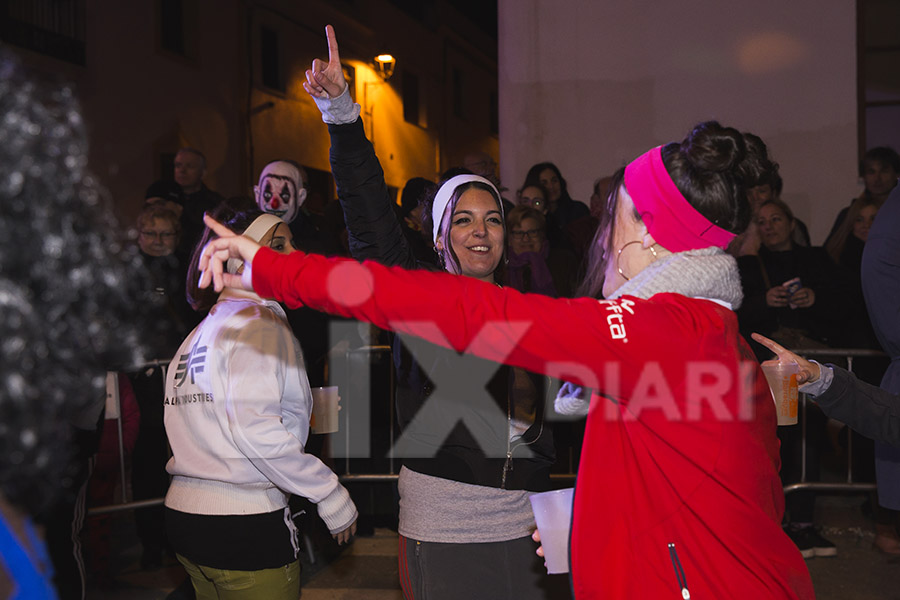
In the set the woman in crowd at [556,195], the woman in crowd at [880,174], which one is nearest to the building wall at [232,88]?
the woman in crowd at [556,195]

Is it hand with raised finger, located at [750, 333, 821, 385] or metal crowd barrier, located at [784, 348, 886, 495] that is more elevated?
hand with raised finger, located at [750, 333, 821, 385]

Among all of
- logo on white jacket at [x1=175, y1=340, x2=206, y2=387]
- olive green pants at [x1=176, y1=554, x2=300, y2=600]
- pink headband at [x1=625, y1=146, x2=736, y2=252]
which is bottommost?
olive green pants at [x1=176, y1=554, x2=300, y2=600]

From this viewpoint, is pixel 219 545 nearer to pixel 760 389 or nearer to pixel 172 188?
pixel 760 389

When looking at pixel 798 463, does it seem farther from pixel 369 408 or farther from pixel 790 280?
pixel 369 408

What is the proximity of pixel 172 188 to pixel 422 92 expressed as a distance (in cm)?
2405

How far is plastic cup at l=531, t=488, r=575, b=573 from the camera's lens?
2.13 metres

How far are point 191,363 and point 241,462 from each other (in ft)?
1.25

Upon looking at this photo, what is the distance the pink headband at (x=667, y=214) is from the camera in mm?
1916

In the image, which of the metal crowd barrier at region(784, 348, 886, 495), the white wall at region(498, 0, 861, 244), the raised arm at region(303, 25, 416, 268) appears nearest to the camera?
the raised arm at region(303, 25, 416, 268)

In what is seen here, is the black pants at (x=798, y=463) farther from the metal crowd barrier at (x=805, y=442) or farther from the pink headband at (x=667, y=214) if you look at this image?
the pink headband at (x=667, y=214)

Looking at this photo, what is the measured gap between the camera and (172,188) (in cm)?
684

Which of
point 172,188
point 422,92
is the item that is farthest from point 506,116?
point 422,92

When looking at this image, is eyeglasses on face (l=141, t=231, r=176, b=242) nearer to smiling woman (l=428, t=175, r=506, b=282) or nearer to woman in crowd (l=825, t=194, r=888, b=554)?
smiling woman (l=428, t=175, r=506, b=282)

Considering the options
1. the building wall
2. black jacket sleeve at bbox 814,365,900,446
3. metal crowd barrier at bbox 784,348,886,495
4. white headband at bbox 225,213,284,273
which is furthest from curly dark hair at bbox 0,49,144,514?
metal crowd barrier at bbox 784,348,886,495
